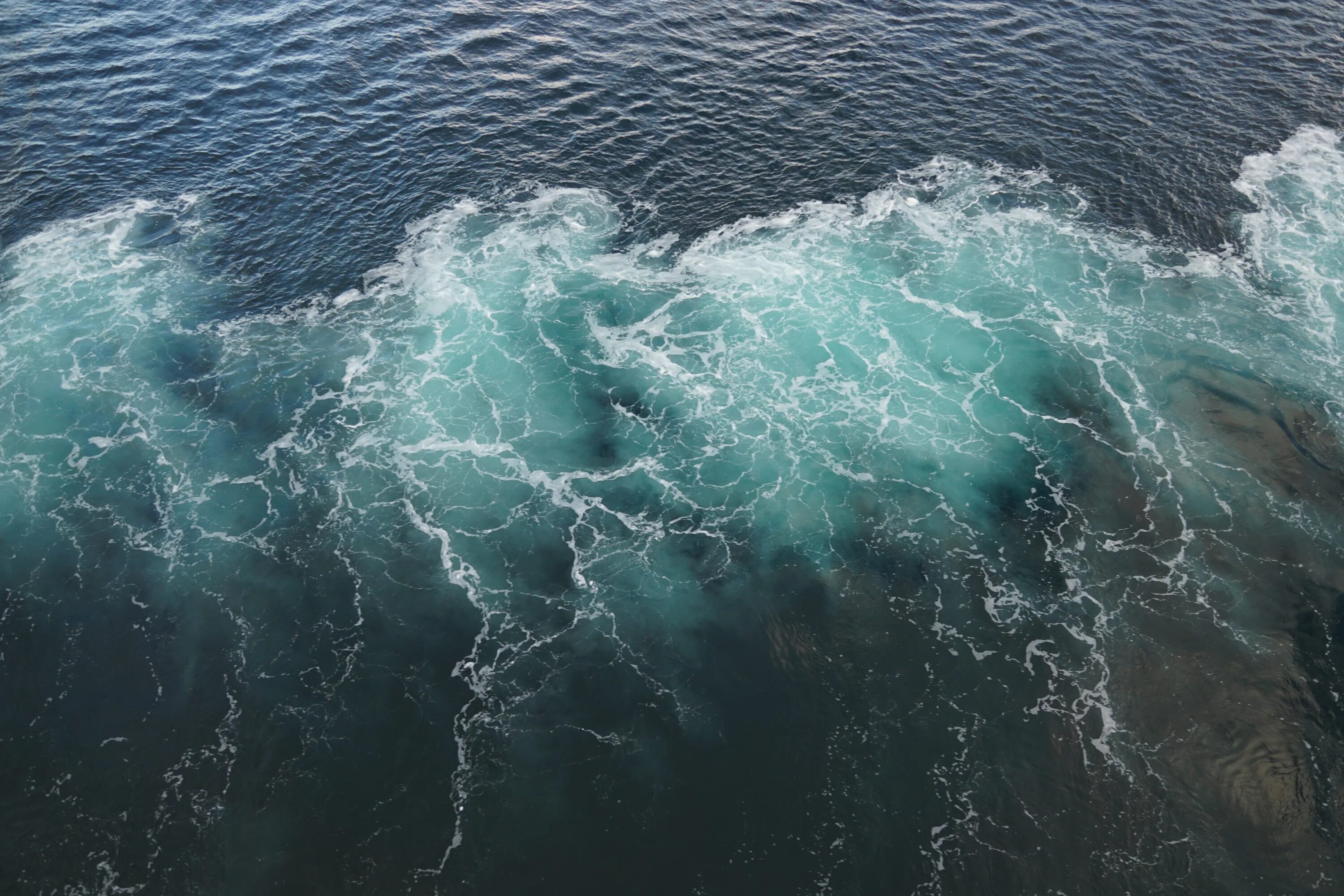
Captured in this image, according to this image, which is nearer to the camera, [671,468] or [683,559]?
[683,559]

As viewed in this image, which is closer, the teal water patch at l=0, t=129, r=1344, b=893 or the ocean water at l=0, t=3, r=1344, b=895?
the teal water patch at l=0, t=129, r=1344, b=893

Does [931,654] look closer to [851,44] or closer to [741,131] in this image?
[741,131]

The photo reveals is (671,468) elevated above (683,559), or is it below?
above

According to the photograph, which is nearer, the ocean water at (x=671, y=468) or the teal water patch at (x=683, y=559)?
the teal water patch at (x=683, y=559)

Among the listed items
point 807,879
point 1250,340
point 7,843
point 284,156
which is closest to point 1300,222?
point 1250,340
